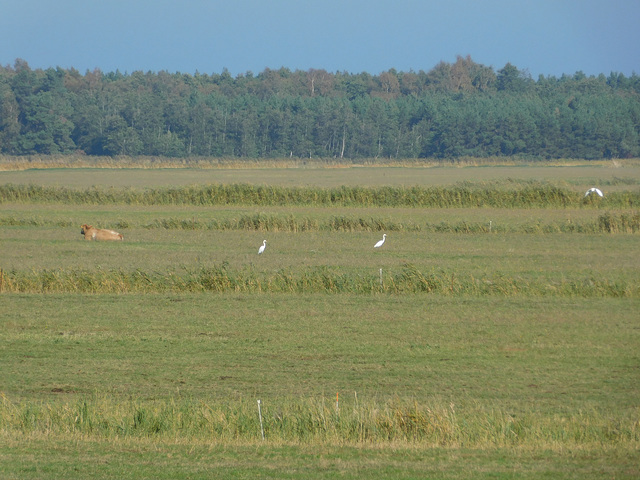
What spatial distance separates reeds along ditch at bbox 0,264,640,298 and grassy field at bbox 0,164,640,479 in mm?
52

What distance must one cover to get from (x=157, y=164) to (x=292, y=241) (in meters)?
80.9

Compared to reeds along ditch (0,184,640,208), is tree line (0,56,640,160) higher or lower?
higher

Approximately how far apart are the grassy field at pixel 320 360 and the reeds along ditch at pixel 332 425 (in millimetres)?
31

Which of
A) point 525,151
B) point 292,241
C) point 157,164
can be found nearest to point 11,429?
point 292,241

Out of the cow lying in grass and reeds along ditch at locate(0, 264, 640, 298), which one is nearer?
reeds along ditch at locate(0, 264, 640, 298)

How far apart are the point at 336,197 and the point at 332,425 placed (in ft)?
124

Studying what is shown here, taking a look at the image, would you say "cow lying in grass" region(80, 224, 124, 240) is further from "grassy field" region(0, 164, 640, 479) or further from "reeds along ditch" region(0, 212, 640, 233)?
"reeds along ditch" region(0, 212, 640, 233)

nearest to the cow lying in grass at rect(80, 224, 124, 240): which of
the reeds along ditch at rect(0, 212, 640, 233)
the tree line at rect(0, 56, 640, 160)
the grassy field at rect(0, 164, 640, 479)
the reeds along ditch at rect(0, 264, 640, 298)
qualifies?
the grassy field at rect(0, 164, 640, 479)

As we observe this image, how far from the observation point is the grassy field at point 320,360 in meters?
8.78

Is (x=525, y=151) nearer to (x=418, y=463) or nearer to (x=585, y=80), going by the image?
(x=585, y=80)

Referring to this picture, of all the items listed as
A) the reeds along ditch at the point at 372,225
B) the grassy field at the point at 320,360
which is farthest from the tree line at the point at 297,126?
the grassy field at the point at 320,360

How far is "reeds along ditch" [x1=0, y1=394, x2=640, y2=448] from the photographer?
31.2 ft

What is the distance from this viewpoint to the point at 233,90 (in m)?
169

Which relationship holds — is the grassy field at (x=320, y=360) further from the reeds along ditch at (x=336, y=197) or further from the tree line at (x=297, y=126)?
the tree line at (x=297, y=126)
